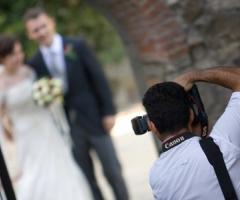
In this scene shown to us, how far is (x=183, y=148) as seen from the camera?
361cm

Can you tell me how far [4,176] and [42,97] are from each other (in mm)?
3159

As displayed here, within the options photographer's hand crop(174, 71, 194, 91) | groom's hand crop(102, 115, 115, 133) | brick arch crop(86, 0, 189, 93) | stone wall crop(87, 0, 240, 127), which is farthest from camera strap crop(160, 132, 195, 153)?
groom's hand crop(102, 115, 115, 133)

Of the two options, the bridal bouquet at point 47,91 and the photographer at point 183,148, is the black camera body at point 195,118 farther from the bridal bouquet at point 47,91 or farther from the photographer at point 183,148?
the bridal bouquet at point 47,91

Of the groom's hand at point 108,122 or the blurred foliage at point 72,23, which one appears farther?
the blurred foliage at point 72,23

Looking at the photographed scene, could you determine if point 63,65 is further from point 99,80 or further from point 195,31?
point 195,31

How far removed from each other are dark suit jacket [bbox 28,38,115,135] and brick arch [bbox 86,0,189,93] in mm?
371

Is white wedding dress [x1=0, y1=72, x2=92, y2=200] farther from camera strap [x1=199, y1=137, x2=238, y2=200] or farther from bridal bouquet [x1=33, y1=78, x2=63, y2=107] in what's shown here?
camera strap [x1=199, y1=137, x2=238, y2=200]

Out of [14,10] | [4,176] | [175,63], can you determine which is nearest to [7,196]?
[4,176]

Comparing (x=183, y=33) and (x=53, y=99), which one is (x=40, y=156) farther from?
(x=183, y=33)

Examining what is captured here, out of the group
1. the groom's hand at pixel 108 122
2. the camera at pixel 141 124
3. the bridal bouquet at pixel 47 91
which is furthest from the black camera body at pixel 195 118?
the bridal bouquet at pixel 47 91

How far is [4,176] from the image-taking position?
4469 mm

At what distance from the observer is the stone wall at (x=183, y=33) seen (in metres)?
6.26

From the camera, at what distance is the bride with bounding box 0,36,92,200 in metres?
7.71

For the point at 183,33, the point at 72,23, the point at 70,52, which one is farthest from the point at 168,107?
the point at 72,23
